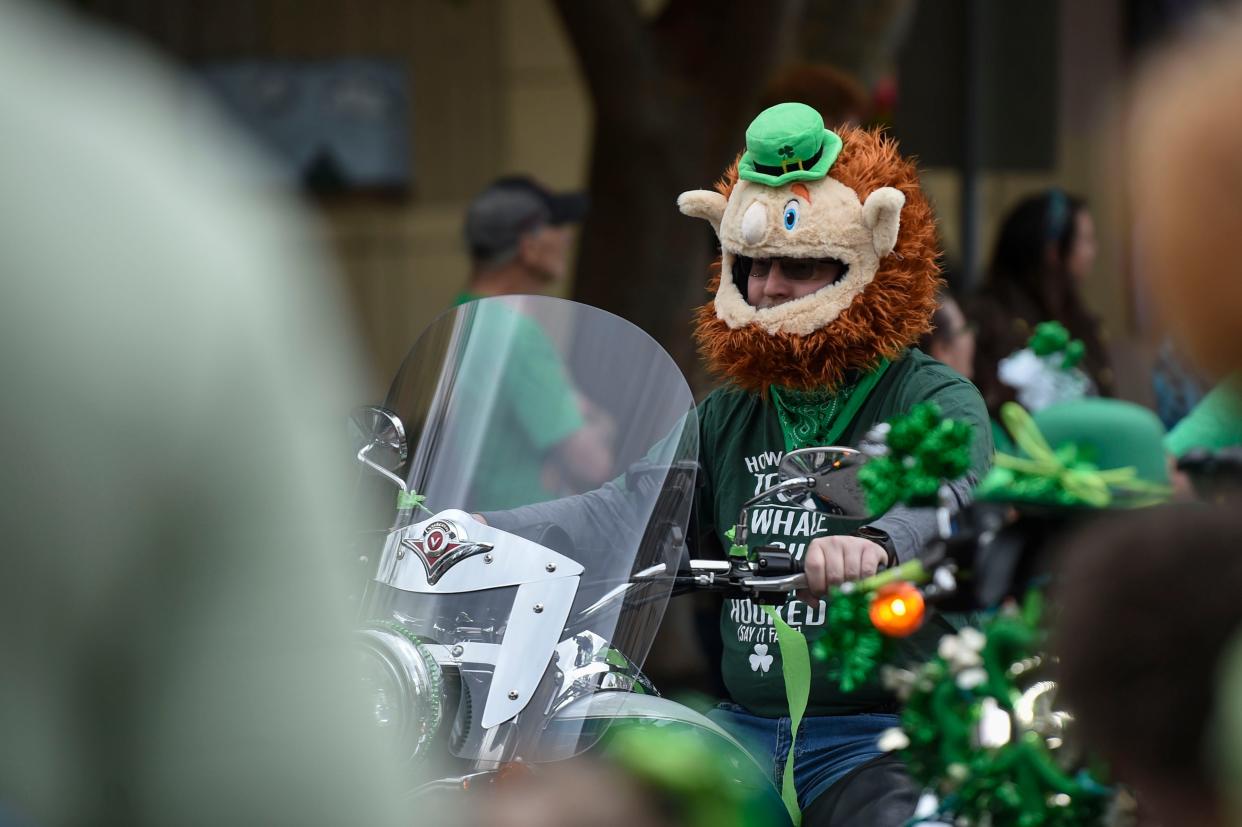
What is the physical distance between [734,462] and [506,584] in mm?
876

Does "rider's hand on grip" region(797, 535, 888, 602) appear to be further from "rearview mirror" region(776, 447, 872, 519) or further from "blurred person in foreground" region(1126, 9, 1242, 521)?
"blurred person in foreground" region(1126, 9, 1242, 521)

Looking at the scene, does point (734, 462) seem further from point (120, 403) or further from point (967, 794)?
point (120, 403)

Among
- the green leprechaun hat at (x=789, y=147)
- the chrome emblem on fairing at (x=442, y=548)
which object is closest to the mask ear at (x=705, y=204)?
the green leprechaun hat at (x=789, y=147)

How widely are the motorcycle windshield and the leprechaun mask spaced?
0.45 metres

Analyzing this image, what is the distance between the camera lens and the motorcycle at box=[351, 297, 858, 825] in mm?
2262

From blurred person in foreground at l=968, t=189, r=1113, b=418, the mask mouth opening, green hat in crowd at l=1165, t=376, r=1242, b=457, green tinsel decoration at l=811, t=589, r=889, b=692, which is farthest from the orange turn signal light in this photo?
blurred person in foreground at l=968, t=189, r=1113, b=418

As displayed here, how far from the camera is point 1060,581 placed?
5.65 feet

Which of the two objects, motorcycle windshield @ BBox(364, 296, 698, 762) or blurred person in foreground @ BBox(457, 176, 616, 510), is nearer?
motorcycle windshield @ BBox(364, 296, 698, 762)

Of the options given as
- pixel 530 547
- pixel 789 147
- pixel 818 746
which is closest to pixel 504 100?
pixel 789 147

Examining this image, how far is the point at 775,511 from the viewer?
2990mm

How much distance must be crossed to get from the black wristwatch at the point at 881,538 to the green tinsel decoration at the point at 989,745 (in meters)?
0.57

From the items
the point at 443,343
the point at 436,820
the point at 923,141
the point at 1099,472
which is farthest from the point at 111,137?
the point at 923,141

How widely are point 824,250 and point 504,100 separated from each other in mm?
9647

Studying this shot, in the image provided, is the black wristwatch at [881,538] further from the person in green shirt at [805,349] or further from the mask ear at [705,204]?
the mask ear at [705,204]
